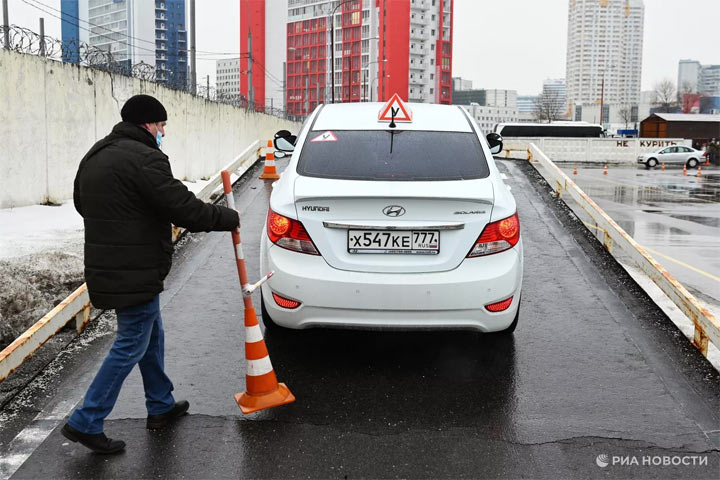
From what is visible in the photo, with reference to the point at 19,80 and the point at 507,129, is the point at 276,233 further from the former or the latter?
the point at 507,129

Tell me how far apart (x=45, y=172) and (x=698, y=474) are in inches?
478

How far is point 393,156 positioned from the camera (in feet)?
17.9

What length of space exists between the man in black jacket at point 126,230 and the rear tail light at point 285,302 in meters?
0.99

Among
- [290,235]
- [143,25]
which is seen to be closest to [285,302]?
[290,235]

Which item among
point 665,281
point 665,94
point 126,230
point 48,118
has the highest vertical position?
Answer: point 665,94

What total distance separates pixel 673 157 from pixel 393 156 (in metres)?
46.3

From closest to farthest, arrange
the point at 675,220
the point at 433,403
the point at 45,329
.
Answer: the point at 433,403
the point at 45,329
the point at 675,220

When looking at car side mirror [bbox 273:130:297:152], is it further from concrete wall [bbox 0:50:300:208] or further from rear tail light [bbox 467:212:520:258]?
concrete wall [bbox 0:50:300:208]

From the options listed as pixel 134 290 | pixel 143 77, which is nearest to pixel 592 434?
pixel 134 290

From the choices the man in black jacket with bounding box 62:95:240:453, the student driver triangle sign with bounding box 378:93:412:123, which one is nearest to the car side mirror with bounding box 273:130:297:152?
the student driver triangle sign with bounding box 378:93:412:123

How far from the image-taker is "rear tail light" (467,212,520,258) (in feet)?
15.6

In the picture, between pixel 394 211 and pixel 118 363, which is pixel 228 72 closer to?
pixel 394 211

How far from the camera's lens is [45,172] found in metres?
13.1

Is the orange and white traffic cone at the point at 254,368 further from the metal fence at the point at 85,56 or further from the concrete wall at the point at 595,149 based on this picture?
the concrete wall at the point at 595,149
